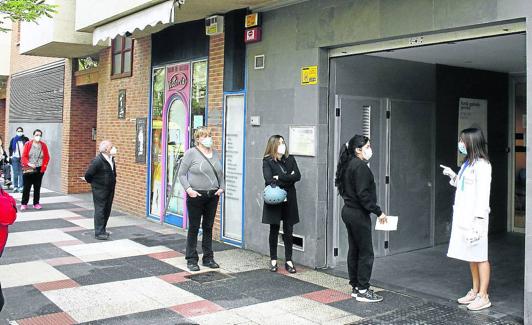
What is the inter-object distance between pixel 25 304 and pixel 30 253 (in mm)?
2583

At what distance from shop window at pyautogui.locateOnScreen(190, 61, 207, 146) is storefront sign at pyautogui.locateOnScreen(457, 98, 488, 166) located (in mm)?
4249

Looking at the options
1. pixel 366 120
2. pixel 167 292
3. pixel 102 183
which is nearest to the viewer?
pixel 167 292

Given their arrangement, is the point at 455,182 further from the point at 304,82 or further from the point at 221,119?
the point at 221,119

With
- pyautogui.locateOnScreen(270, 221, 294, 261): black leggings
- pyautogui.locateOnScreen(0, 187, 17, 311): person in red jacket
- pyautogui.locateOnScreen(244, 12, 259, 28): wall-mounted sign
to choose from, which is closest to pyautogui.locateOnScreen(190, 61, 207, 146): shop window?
pyautogui.locateOnScreen(244, 12, 259, 28): wall-mounted sign

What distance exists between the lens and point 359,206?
5.78m

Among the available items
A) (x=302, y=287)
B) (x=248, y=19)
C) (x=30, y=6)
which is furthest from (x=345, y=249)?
(x=30, y=6)

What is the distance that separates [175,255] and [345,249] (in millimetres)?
2401

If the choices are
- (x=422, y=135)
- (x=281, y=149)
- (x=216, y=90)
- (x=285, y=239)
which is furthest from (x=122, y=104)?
(x=422, y=135)

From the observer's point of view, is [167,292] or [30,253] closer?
[167,292]

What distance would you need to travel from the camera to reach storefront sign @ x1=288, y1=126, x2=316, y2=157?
23.9 ft

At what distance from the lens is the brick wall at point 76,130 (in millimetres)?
15188

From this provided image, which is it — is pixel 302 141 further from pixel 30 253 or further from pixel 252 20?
pixel 30 253

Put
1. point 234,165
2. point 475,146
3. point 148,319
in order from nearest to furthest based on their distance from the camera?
point 148,319
point 475,146
point 234,165

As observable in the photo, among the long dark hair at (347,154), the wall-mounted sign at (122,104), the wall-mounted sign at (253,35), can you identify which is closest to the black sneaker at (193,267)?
the long dark hair at (347,154)
